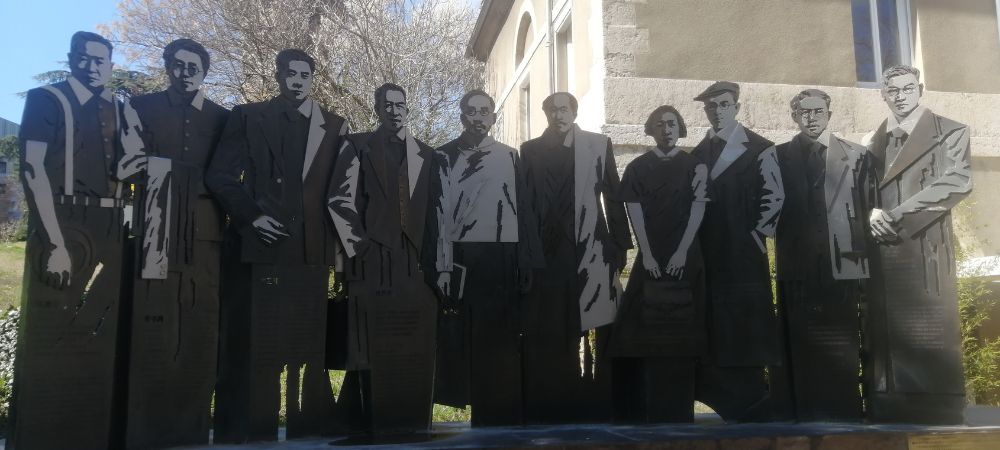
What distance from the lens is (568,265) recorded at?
16.3ft

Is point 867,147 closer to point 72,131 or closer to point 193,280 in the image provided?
point 193,280

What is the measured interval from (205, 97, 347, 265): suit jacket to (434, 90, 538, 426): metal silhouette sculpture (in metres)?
0.74

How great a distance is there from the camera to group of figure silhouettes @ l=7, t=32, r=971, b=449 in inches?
157

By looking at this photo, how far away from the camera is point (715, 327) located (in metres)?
5.01

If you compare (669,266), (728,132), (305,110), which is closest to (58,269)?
(305,110)

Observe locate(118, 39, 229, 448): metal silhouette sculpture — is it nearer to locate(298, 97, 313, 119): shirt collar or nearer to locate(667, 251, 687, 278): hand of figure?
locate(298, 97, 313, 119): shirt collar

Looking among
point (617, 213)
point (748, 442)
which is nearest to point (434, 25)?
point (617, 213)

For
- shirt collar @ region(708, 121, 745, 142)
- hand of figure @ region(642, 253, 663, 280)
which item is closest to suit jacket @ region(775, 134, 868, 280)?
shirt collar @ region(708, 121, 745, 142)

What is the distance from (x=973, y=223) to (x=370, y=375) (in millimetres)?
7486

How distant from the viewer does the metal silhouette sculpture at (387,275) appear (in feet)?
14.6

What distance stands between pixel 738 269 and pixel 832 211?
2.47ft

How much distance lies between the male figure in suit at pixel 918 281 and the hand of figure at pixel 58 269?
4.87 meters

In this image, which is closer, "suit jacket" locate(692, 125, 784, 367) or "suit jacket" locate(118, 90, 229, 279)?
"suit jacket" locate(118, 90, 229, 279)

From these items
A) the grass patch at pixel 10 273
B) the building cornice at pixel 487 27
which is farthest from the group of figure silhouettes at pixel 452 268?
the building cornice at pixel 487 27
